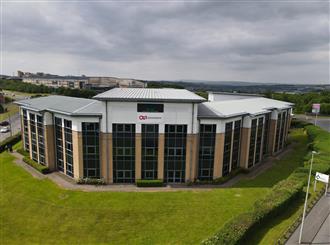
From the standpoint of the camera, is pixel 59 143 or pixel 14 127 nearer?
pixel 59 143

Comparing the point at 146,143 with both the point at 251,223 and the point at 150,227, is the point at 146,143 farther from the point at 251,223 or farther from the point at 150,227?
the point at 251,223

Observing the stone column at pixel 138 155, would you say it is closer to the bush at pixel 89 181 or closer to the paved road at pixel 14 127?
the bush at pixel 89 181

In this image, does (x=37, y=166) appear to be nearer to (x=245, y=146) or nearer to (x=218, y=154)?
(x=218, y=154)

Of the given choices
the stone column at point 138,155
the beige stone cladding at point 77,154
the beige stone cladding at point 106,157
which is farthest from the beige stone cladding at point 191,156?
the beige stone cladding at point 77,154

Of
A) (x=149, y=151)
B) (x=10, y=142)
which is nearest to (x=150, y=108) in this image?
(x=149, y=151)

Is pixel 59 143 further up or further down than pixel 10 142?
further up

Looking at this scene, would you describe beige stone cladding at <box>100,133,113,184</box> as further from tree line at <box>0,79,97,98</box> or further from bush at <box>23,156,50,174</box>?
tree line at <box>0,79,97,98</box>

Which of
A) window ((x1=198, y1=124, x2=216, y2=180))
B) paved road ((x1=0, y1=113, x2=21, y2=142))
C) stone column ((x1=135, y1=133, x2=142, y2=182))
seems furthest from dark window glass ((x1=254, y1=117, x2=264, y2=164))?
paved road ((x1=0, y1=113, x2=21, y2=142))
